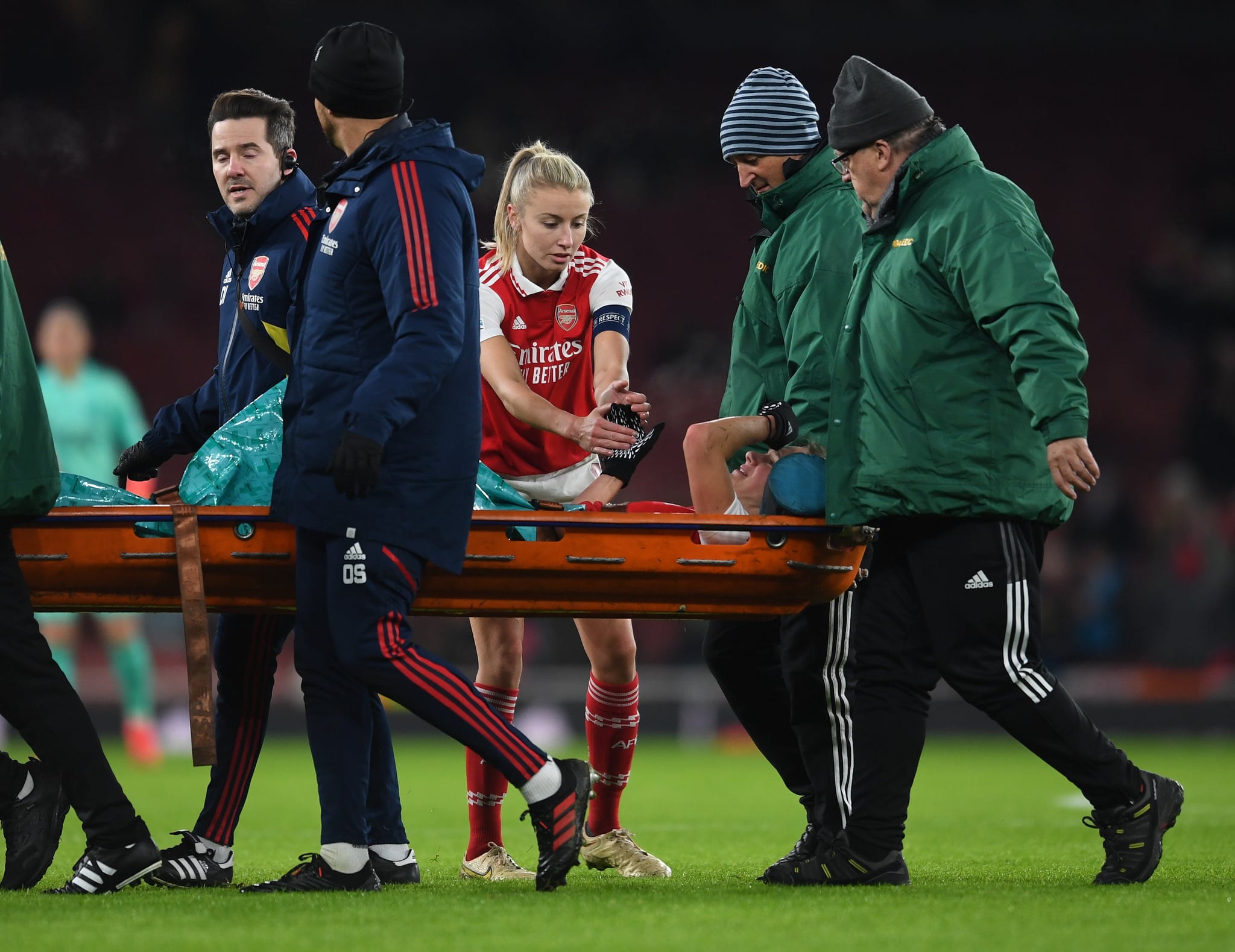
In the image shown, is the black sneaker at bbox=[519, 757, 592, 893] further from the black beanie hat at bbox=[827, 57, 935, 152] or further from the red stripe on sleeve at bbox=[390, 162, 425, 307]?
the black beanie hat at bbox=[827, 57, 935, 152]

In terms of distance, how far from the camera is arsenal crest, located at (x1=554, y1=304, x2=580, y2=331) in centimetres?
507

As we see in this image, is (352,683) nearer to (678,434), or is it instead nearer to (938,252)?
(938,252)

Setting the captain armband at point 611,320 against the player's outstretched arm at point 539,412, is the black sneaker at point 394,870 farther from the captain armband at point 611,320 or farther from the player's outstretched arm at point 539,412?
the captain armband at point 611,320

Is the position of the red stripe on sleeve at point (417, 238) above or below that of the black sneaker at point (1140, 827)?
above

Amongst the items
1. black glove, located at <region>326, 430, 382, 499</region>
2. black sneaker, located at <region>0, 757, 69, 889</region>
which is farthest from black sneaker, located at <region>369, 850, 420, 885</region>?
black glove, located at <region>326, 430, 382, 499</region>

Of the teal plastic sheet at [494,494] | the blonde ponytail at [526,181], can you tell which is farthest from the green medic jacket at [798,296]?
the teal plastic sheet at [494,494]

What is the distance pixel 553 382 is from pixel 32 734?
1844mm

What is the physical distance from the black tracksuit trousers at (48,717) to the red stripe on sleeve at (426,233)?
49.1 inches

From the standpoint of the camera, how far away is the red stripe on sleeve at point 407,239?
3.84 metres

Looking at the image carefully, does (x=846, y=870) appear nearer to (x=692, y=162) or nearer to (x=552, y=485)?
(x=552, y=485)

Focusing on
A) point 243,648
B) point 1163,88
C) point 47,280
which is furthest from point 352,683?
point 1163,88

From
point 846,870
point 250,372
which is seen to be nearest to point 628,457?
point 250,372

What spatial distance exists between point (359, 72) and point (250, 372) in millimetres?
1043

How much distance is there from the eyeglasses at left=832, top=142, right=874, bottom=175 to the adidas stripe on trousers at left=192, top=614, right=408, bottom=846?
6.34ft
